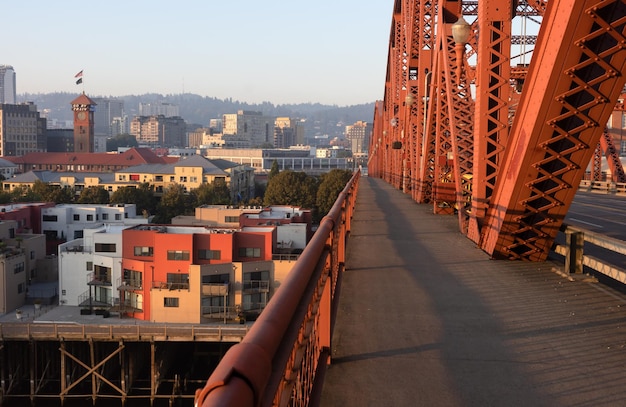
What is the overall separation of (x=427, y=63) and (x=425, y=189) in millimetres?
5772

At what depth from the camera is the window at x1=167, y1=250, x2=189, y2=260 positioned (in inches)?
1629

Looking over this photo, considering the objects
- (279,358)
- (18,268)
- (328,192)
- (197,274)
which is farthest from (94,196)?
(279,358)

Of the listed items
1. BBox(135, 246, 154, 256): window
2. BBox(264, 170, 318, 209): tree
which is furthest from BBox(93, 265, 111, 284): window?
BBox(264, 170, 318, 209): tree

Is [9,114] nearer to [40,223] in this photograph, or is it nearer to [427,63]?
[40,223]

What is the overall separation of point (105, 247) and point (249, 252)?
11.2 meters

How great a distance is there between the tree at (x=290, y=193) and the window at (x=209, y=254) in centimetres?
3833

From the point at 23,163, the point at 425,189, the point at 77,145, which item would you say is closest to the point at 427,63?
the point at 425,189

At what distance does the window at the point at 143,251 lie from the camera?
42344 mm

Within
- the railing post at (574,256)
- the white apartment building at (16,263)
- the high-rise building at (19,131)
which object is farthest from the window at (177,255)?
the high-rise building at (19,131)

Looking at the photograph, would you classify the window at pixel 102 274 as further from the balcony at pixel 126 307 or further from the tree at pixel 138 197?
the tree at pixel 138 197

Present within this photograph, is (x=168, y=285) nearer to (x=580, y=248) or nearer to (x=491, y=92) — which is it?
(x=491, y=92)

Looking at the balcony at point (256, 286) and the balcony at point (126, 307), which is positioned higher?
the balcony at point (256, 286)

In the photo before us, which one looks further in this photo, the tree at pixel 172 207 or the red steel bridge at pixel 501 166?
the tree at pixel 172 207

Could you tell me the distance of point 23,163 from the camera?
126 metres
